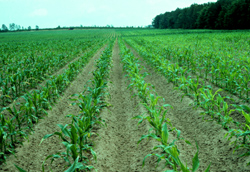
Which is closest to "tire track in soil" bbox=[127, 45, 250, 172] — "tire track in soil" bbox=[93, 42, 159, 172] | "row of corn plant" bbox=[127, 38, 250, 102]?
"tire track in soil" bbox=[93, 42, 159, 172]

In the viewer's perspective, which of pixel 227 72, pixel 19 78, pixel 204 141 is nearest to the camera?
pixel 204 141

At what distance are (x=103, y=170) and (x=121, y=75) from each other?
305 inches

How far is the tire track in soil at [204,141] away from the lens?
3260 millimetres

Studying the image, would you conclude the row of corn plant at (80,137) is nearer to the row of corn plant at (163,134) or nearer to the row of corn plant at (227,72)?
the row of corn plant at (163,134)

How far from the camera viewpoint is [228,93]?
635 cm

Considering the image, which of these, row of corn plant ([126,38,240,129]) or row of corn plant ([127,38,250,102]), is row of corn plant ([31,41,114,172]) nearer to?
row of corn plant ([126,38,240,129])

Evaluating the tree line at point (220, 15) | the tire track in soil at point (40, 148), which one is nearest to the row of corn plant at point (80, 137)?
the tire track in soil at point (40, 148)

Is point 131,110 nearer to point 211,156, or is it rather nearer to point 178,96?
point 178,96

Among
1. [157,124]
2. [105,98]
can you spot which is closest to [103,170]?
[157,124]

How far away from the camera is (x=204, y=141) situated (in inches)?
162

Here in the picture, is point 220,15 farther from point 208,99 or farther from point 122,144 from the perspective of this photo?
point 122,144

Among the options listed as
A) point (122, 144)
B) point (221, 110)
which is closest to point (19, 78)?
point (122, 144)

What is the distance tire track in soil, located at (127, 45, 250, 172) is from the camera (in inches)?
128

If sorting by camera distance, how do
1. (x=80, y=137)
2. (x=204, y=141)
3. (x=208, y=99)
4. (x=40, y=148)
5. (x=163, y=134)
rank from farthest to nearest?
(x=208, y=99), (x=204, y=141), (x=40, y=148), (x=80, y=137), (x=163, y=134)
